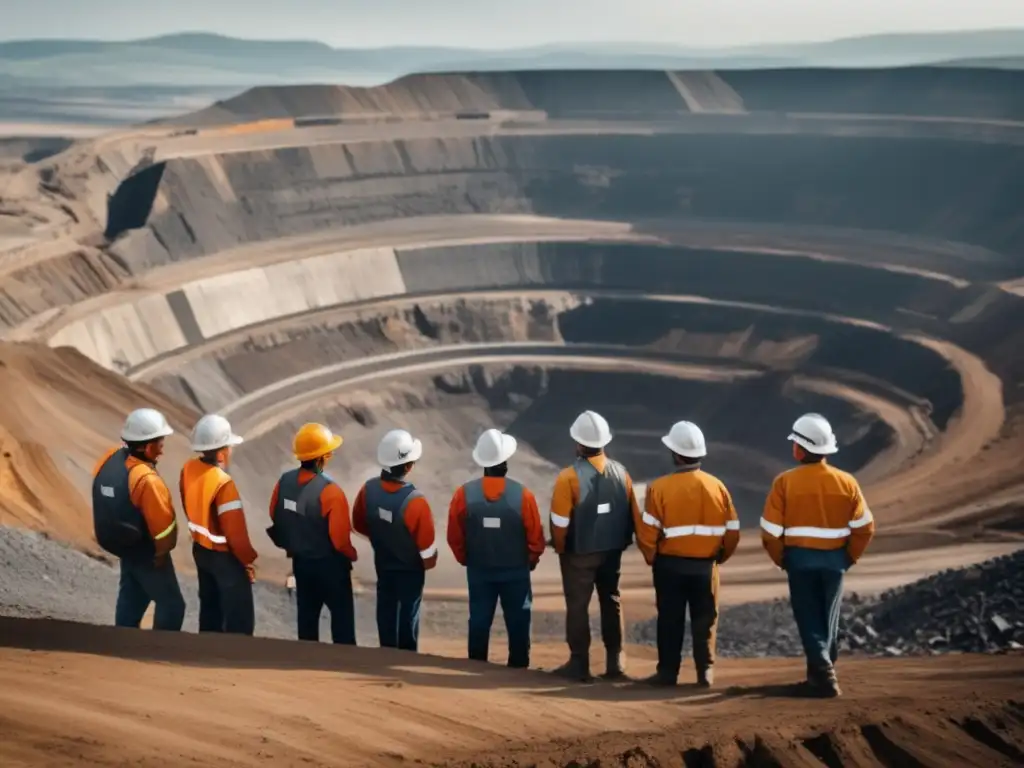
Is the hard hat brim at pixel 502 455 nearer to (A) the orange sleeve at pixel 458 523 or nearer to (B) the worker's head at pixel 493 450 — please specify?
(B) the worker's head at pixel 493 450

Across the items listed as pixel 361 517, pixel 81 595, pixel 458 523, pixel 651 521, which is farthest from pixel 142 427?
pixel 81 595

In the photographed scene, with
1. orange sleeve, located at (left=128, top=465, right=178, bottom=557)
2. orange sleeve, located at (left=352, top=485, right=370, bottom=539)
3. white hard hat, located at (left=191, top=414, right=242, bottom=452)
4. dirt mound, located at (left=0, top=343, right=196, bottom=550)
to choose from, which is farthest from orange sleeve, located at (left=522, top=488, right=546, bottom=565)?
dirt mound, located at (left=0, top=343, right=196, bottom=550)

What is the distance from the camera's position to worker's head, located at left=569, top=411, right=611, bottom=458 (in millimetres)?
9391

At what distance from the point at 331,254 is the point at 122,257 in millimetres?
9219

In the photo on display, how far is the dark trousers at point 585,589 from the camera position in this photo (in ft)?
32.0

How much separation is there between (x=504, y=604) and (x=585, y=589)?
0.74m

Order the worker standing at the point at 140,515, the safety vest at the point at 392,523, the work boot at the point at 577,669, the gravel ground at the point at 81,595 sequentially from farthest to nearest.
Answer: the gravel ground at the point at 81,595 < the work boot at the point at 577,669 < the safety vest at the point at 392,523 < the worker standing at the point at 140,515

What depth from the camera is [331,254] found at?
49031 millimetres

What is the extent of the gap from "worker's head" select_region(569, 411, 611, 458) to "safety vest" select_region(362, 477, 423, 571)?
1.47 metres

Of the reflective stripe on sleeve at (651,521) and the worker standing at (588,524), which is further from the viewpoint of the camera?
the worker standing at (588,524)

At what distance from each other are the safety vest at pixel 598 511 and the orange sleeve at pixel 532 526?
0.25 m

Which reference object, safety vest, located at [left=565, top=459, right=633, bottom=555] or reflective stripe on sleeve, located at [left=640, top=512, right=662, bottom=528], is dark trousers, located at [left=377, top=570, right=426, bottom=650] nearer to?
safety vest, located at [left=565, top=459, right=633, bottom=555]

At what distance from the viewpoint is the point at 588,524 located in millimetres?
9539

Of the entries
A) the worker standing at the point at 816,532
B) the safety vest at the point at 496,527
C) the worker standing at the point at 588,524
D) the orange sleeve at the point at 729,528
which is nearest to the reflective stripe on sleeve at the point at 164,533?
the safety vest at the point at 496,527
